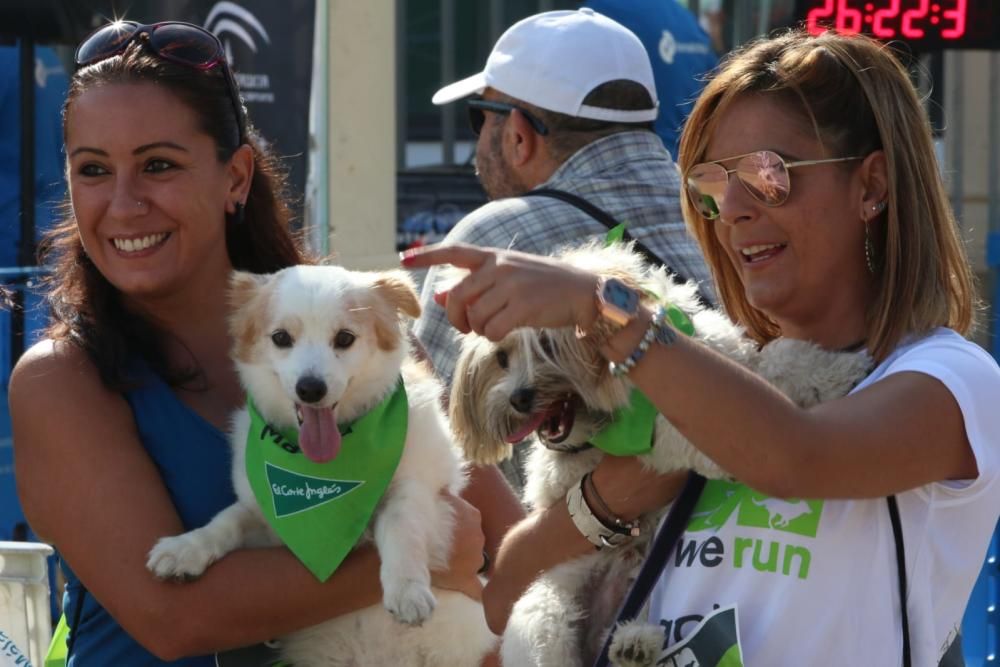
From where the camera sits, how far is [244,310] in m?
2.88

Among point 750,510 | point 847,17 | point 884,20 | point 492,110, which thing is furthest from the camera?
point 884,20

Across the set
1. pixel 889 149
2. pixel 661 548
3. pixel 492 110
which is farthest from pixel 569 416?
pixel 492 110

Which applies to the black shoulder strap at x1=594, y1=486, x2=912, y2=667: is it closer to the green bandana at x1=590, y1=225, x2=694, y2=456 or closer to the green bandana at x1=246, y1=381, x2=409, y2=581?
the green bandana at x1=590, y1=225, x2=694, y2=456

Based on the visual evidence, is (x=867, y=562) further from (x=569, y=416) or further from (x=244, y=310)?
(x=244, y=310)

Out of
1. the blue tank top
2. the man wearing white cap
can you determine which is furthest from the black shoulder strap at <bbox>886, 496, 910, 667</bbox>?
the man wearing white cap

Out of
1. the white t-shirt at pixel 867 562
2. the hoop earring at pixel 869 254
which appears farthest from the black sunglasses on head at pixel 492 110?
the white t-shirt at pixel 867 562

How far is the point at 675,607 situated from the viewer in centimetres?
217

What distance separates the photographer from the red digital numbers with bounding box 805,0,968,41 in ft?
22.5

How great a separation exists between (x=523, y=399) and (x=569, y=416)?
9 cm

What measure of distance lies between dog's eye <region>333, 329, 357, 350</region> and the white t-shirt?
1139mm

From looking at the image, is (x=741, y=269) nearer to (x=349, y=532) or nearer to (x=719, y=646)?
(x=719, y=646)

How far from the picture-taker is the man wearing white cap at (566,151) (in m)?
3.86

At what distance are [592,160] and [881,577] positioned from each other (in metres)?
2.33

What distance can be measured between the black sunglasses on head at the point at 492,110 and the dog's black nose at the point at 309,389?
171cm
